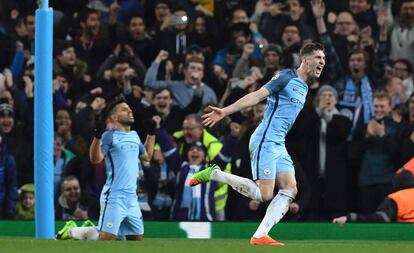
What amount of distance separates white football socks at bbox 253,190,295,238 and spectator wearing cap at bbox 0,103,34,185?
547cm

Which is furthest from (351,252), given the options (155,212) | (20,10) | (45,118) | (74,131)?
(20,10)

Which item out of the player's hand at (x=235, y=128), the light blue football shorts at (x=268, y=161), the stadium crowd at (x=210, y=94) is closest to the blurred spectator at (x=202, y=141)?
the stadium crowd at (x=210, y=94)

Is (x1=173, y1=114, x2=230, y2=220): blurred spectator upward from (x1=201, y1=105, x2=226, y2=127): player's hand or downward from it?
downward

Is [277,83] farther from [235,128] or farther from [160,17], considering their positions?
[160,17]

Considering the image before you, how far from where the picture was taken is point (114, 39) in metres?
16.2

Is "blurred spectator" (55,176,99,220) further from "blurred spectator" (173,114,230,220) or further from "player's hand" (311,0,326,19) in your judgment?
"player's hand" (311,0,326,19)

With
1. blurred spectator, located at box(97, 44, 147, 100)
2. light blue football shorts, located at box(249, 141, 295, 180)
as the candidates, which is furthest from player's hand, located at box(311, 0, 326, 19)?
light blue football shorts, located at box(249, 141, 295, 180)

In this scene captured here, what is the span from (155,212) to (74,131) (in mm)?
1695

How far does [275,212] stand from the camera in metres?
10.7

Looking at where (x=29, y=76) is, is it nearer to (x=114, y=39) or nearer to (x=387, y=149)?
(x=114, y=39)

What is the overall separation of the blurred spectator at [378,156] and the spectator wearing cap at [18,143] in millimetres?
4615

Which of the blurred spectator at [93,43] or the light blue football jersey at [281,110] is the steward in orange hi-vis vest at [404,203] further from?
the blurred spectator at [93,43]

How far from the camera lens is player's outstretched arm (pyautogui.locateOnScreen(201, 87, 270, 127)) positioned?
380 inches

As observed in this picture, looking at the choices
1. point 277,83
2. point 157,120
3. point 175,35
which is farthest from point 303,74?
Result: point 175,35
